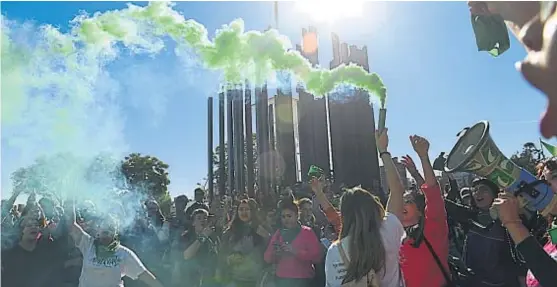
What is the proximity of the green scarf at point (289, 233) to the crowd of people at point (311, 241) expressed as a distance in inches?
0.4

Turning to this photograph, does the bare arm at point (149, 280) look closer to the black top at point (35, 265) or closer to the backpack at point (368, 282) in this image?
the black top at point (35, 265)

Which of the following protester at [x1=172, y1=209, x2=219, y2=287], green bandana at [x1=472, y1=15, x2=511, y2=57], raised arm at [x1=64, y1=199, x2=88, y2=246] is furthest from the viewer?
protester at [x1=172, y1=209, x2=219, y2=287]

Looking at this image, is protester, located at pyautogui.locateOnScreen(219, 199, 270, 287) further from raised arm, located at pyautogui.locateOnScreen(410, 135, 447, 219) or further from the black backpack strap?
raised arm, located at pyautogui.locateOnScreen(410, 135, 447, 219)

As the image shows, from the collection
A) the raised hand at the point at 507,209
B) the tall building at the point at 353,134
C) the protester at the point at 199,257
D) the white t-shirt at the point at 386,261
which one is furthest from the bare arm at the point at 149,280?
the tall building at the point at 353,134

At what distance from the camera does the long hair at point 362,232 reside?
10.3 feet

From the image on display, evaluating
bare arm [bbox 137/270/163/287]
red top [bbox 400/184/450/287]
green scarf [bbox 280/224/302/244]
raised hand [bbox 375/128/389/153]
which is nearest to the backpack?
red top [bbox 400/184/450/287]

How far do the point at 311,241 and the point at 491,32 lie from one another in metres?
4.22

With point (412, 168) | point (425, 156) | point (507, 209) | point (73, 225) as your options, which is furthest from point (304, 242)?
point (507, 209)

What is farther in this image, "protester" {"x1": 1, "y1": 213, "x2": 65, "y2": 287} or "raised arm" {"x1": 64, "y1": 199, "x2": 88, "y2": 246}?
"protester" {"x1": 1, "y1": 213, "x2": 65, "y2": 287}

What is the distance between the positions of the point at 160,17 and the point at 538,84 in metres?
12.2

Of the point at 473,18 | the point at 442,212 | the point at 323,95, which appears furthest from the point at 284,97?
the point at 473,18

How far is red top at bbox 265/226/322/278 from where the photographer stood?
193 inches

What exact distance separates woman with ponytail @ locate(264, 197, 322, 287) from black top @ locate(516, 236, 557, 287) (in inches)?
124

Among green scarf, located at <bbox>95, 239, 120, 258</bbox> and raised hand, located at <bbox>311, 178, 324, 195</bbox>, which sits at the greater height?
raised hand, located at <bbox>311, 178, 324, 195</bbox>
